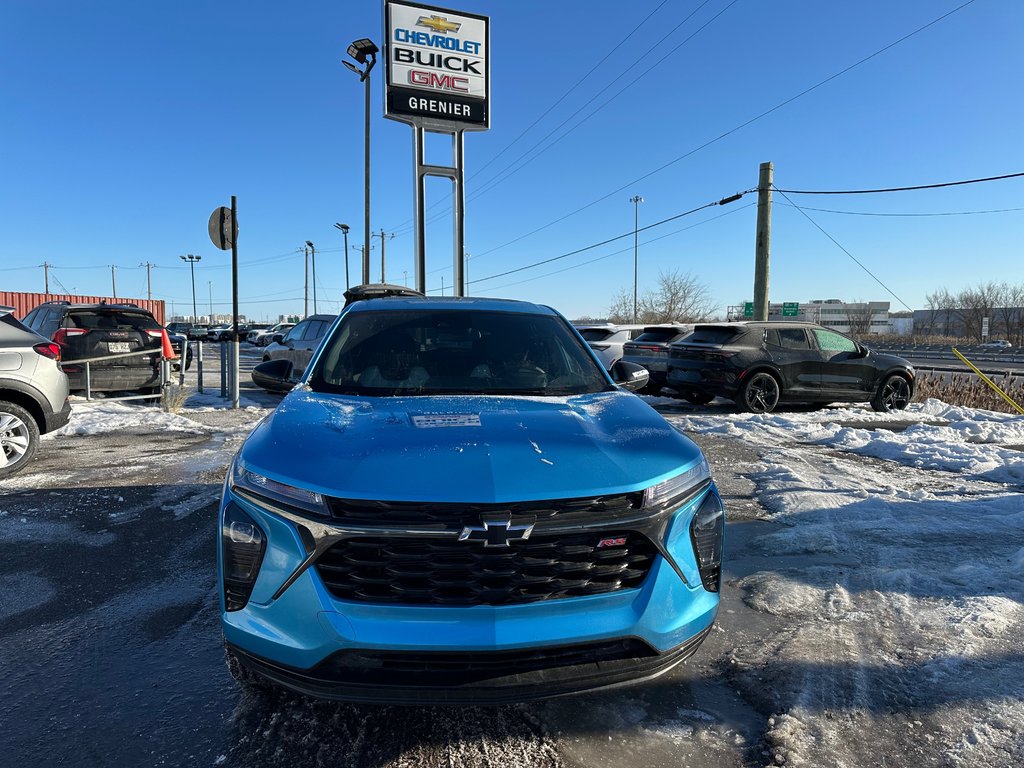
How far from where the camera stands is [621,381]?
378 centimetres

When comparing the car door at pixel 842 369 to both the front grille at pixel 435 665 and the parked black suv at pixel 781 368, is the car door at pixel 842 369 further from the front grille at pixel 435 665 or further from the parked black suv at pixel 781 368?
the front grille at pixel 435 665

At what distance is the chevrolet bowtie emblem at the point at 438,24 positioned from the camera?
13.6 metres

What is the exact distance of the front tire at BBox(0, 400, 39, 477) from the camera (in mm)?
5887

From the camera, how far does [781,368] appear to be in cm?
1059

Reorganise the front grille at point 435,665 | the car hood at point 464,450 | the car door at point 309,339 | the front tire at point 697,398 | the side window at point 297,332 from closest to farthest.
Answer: the front grille at point 435,665, the car hood at point 464,450, the front tire at point 697,398, the car door at point 309,339, the side window at point 297,332

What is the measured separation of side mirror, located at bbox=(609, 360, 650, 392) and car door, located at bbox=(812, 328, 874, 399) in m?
8.23

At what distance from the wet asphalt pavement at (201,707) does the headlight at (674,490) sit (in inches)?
31.4

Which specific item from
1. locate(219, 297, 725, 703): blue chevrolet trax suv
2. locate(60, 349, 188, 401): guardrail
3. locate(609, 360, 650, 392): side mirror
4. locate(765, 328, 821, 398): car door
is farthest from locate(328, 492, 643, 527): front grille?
locate(765, 328, 821, 398): car door

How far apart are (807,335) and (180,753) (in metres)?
11.0

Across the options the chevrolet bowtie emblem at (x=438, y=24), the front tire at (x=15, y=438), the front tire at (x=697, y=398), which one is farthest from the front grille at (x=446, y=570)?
the chevrolet bowtie emblem at (x=438, y=24)

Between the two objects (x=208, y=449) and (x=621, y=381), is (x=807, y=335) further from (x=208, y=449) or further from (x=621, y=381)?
(x=208, y=449)

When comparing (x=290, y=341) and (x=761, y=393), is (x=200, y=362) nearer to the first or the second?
(x=290, y=341)

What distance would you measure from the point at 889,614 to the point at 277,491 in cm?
302

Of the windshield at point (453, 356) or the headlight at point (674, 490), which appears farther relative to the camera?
the windshield at point (453, 356)
